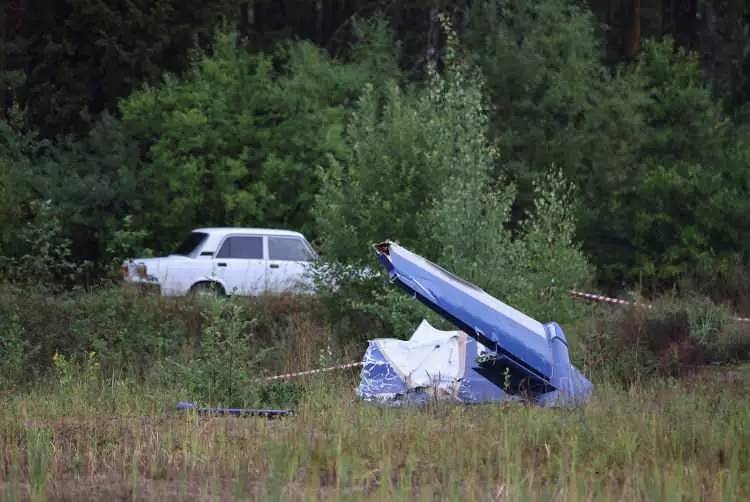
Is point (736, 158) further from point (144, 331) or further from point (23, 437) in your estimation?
point (23, 437)

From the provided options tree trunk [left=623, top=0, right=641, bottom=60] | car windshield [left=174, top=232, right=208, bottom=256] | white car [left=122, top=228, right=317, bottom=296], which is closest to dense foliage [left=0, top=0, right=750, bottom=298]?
car windshield [left=174, top=232, right=208, bottom=256]

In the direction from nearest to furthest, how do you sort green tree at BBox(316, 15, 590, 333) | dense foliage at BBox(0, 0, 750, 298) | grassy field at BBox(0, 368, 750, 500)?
grassy field at BBox(0, 368, 750, 500) < green tree at BBox(316, 15, 590, 333) < dense foliage at BBox(0, 0, 750, 298)

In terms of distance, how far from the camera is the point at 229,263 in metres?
23.3

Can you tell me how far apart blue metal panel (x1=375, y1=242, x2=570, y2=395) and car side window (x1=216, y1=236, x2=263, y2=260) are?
1037cm

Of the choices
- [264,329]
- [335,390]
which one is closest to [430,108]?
[264,329]

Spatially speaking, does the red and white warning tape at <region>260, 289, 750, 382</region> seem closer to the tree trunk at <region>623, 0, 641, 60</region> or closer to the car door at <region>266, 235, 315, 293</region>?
the car door at <region>266, 235, 315, 293</region>

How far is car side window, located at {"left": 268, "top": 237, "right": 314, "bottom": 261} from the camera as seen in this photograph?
23.7 metres

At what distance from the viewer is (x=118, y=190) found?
2806cm

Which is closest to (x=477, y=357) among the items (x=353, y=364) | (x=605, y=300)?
(x=353, y=364)

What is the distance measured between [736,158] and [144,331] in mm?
16133

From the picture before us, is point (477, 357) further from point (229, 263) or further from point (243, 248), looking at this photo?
point (243, 248)

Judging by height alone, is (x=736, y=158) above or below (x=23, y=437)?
above

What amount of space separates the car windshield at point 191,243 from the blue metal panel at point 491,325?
10528 millimetres

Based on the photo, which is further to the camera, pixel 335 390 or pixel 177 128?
pixel 177 128
